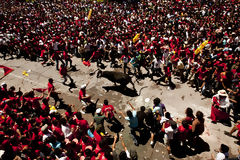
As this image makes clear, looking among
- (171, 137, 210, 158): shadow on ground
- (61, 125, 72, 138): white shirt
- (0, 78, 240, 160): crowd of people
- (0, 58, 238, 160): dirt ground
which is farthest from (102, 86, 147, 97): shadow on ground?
(61, 125, 72, 138): white shirt

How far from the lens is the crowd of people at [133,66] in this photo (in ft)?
16.8

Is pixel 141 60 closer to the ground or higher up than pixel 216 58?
closer to the ground

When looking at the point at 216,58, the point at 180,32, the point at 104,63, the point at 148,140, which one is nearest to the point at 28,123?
the point at 148,140

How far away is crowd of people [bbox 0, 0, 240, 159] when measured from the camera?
16.8ft

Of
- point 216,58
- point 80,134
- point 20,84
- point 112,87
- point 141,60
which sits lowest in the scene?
point 20,84

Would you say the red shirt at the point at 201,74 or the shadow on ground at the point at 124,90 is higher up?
the red shirt at the point at 201,74

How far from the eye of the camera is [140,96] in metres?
8.67

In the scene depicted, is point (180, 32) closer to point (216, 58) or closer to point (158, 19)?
point (158, 19)

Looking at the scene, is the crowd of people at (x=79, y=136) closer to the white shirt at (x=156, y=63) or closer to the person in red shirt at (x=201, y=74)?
the person in red shirt at (x=201, y=74)

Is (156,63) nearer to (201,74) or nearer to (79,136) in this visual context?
(201,74)

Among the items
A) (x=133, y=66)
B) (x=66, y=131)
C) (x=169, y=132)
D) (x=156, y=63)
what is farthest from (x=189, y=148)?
(x=133, y=66)

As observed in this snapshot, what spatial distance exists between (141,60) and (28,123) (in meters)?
6.79

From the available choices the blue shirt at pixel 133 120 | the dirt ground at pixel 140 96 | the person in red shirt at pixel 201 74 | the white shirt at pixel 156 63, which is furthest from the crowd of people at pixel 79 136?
the white shirt at pixel 156 63

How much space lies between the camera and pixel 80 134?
530cm
